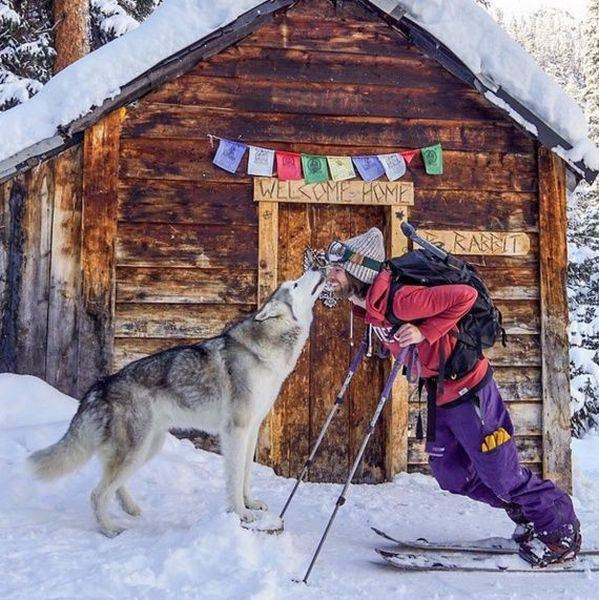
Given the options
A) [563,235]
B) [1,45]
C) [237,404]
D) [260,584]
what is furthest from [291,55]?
[1,45]

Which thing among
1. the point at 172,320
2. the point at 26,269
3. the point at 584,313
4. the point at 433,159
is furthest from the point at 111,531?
the point at 584,313

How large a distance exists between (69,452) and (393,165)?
4271 mm

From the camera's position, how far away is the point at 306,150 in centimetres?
689

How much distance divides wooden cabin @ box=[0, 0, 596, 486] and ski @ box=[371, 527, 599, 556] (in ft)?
7.82

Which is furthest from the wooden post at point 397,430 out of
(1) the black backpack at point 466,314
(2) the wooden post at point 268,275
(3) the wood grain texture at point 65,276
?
(3) the wood grain texture at point 65,276

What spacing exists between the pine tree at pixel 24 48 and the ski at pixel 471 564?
11.3 meters

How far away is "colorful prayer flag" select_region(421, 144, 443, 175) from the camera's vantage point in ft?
22.9

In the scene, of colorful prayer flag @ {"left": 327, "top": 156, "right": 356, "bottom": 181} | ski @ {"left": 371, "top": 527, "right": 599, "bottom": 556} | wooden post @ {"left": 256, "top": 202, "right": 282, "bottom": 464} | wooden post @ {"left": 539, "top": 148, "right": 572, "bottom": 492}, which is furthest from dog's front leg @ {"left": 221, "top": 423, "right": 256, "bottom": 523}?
wooden post @ {"left": 539, "top": 148, "right": 572, "bottom": 492}

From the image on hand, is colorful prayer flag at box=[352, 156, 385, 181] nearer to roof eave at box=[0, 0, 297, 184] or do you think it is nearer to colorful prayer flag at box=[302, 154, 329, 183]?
colorful prayer flag at box=[302, 154, 329, 183]

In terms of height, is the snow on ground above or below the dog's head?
below

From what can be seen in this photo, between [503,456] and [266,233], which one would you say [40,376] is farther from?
[503,456]

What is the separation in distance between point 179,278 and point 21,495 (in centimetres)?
255

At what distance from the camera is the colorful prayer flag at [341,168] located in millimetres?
6824

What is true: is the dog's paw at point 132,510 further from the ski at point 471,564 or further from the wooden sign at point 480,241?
the wooden sign at point 480,241
